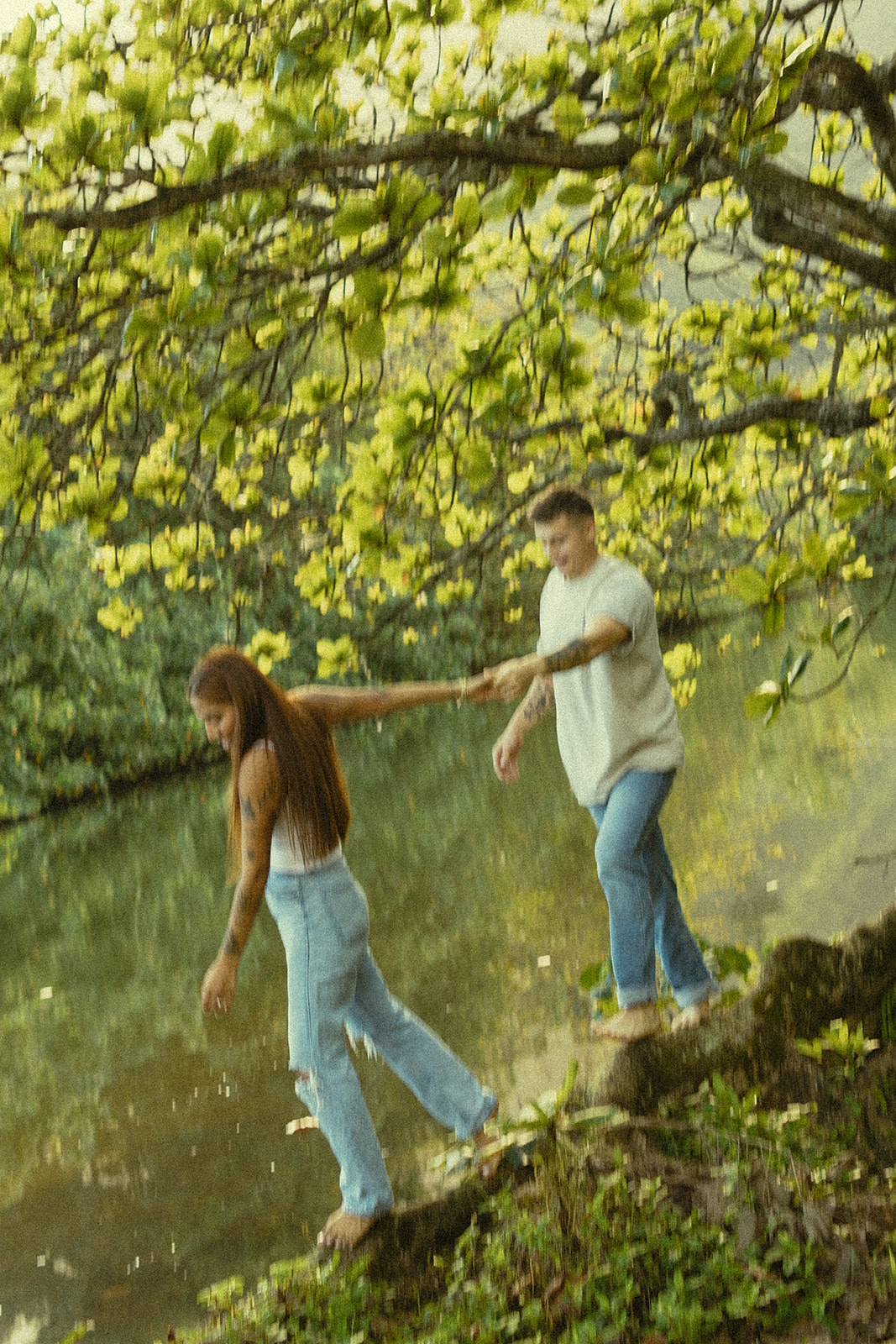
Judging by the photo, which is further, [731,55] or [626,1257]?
[626,1257]

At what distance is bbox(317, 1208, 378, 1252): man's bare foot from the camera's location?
351 centimetres

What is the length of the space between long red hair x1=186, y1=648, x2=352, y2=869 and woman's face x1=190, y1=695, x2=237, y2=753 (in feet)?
0.03

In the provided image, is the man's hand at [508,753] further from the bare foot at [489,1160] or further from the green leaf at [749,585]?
the green leaf at [749,585]

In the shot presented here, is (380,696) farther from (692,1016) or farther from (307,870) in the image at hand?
(692,1016)

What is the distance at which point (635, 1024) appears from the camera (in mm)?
3777

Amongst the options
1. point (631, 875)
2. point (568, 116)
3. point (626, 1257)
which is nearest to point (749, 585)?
point (568, 116)

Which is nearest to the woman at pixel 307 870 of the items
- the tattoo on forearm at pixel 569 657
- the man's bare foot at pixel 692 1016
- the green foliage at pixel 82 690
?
the tattoo on forearm at pixel 569 657

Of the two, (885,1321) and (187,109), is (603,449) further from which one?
(885,1321)

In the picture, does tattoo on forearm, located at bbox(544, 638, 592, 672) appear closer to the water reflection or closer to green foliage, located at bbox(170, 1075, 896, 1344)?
green foliage, located at bbox(170, 1075, 896, 1344)

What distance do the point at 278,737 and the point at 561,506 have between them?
115 centimetres

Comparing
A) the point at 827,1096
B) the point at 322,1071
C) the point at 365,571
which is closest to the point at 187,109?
the point at 365,571

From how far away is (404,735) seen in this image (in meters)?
23.5

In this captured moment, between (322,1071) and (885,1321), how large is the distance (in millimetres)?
1603

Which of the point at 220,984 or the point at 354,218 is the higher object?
the point at 354,218
